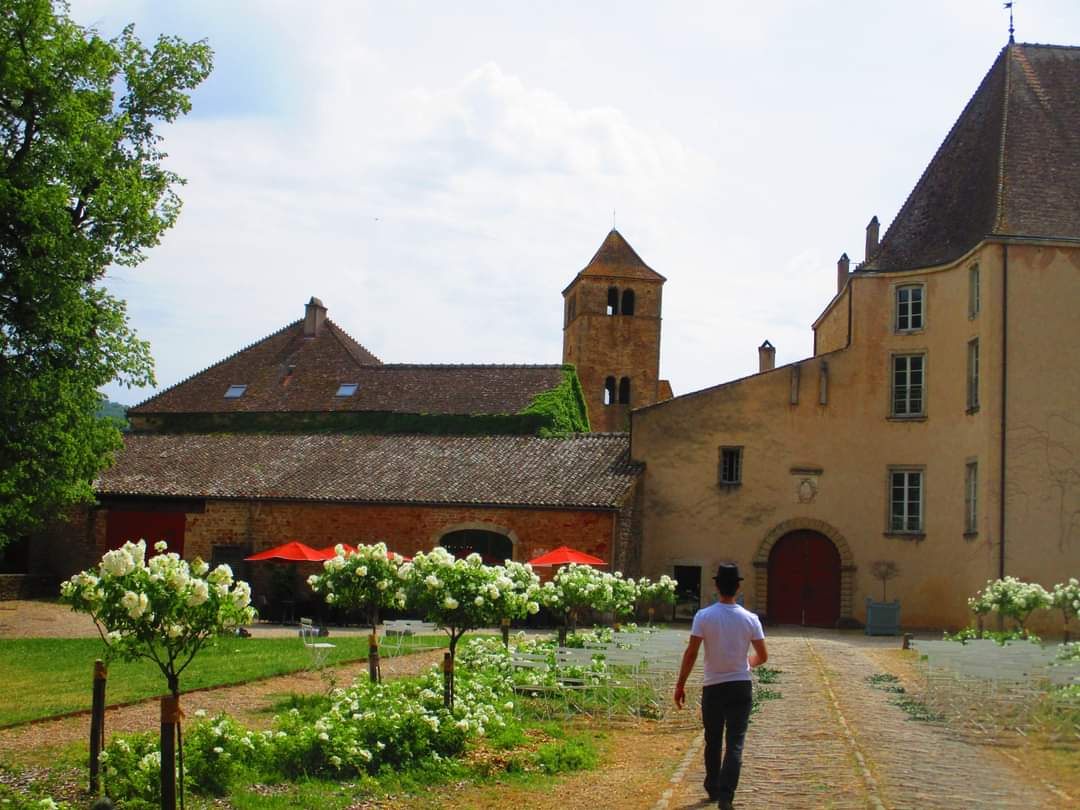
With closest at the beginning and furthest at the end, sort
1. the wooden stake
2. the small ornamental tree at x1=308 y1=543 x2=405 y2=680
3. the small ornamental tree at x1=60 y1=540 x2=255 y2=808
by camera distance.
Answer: the small ornamental tree at x1=60 y1=540 x2=255 y2=808 < the wooden stake < the small ornamental tree at x1=308 y1=543 x2=405 y2=680

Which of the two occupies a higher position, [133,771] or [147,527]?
[147,527]

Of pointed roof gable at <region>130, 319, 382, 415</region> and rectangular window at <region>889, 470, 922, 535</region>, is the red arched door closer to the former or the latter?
rectangular window at <region>889, 470, 922, 535</region>

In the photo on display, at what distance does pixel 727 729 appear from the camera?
29.7 ft

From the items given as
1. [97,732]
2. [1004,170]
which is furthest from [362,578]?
[1004,170]

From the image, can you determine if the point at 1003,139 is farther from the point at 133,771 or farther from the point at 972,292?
the point at 133,771

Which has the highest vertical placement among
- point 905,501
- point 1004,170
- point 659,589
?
point 1004,170

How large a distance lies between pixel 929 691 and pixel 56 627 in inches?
776

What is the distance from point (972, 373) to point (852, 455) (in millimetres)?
4116

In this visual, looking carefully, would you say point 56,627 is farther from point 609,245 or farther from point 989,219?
point 609,245

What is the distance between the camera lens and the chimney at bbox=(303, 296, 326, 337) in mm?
46938

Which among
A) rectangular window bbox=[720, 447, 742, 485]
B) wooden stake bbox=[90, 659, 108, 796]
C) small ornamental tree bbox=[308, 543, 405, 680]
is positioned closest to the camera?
wooden stake bbox=[90, 659, 108, 796]

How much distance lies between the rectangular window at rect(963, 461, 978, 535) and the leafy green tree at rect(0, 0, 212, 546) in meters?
19.5

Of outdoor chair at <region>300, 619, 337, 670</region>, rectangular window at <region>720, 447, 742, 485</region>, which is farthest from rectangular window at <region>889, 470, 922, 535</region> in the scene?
outdoor chair at <region>300, 619, 337, 670</region>

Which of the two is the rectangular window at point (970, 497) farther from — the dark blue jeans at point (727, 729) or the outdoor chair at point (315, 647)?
the dark blue jeans at point (727, 729)
